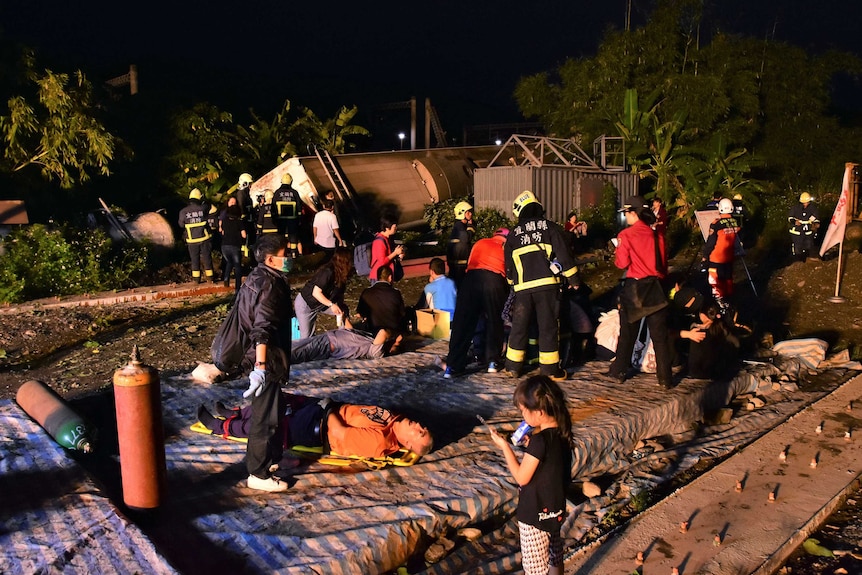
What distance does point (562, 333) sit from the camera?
7312 millimetres

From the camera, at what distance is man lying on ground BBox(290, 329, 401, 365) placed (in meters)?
7.41

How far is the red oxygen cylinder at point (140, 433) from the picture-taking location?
3941 millimetres

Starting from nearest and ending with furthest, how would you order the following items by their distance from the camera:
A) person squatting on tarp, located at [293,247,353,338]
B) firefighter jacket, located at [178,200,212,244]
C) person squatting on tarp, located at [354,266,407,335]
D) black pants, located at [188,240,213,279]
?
person squatting on tarp, located at [293,247,353,338] < person squatting on tarp, located at [354,266,407,335] < firefighter jacket, located at [178,200,212,244] < black pants, located at [188,240,213,279]

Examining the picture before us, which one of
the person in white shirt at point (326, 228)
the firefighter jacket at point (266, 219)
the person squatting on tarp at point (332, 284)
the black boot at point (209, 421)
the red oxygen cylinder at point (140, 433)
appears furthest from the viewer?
the firefighter jacket at point (266, 219)

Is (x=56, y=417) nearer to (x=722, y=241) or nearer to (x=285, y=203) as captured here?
(x=722, y=241)

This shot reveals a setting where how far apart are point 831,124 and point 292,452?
21.5m

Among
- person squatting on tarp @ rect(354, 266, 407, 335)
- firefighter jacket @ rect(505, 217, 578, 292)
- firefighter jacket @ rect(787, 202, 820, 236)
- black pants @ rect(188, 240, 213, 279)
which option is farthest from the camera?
firefighter jacket @ rect(787, 202, 820, 236)

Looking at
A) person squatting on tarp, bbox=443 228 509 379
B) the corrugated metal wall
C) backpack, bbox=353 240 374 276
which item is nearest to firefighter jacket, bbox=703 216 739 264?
person squatting on tarp, bbox=443 228 509 379

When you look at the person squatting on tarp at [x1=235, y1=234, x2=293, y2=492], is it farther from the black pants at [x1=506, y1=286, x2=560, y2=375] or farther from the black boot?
the black pants at [x1=506, y1=286, x2=560, y2=375]

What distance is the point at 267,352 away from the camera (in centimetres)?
449

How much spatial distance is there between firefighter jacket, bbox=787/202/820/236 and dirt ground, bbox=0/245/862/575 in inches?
33.9

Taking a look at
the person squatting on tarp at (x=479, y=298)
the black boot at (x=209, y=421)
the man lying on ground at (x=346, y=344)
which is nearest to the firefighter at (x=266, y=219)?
the man lying on ground at (x=346, y=344)

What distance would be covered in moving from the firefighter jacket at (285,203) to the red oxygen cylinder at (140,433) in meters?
9.29

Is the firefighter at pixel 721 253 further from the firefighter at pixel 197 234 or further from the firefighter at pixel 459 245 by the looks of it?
the firefighter at pixel 197 234
